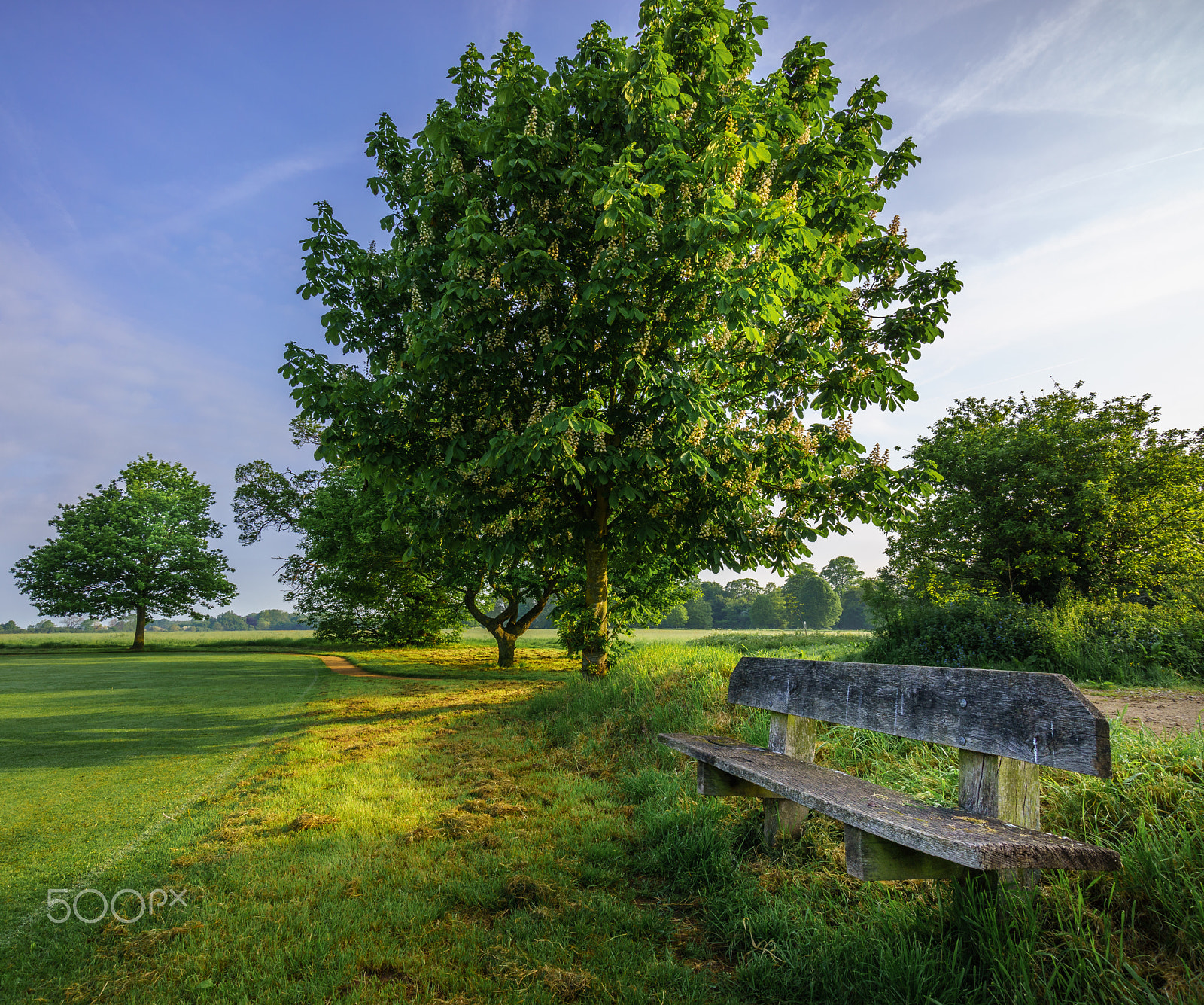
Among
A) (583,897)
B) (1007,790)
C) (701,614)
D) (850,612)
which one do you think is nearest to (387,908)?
(583,897)

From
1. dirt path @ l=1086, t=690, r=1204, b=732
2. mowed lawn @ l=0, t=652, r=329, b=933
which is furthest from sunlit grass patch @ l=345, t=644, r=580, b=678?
dirt path @ l=1086, t=690, r=1204, b=732

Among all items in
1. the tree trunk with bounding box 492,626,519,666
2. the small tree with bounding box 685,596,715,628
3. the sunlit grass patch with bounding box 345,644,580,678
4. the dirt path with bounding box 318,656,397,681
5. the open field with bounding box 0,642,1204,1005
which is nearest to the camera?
the open field with bounding box 0,642,1204,1005

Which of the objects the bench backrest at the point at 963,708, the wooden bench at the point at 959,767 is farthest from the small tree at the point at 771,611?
the wooden bench at the point at 959,767

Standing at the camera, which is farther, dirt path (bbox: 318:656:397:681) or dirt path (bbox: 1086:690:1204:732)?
dirt path (bbox: 318:656:397:681)

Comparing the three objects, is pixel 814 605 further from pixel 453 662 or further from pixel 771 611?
pixel 453 662

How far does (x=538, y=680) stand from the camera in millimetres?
17406

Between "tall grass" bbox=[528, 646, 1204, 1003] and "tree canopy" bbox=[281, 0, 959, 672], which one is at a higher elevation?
"tree canopy" bbox=[281, 0, 959, 672]

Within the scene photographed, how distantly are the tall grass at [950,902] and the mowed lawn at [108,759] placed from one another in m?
4.09

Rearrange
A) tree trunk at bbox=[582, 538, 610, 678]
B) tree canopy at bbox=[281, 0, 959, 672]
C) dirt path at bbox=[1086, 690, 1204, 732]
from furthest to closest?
1. tree trunk at bbox=[582, 538, 610, 678]
2. tree canopy at bbox=[281, 0, 959, 672]
3. dirt path at bbox=[1086, 690, 1204, 732]

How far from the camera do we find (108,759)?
295 inches

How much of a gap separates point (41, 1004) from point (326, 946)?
1.20m

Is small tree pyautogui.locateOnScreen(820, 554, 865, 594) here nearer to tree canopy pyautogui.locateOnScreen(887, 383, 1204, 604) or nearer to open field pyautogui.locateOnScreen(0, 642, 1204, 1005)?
tree canopy pyautogui.locateOnScreen(887, 383, 1204, 604)

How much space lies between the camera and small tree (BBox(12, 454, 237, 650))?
36625 millimetres

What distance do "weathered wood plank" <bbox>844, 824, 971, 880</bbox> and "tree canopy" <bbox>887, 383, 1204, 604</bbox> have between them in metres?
22.5
